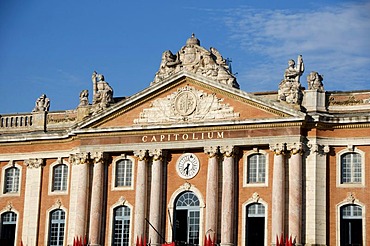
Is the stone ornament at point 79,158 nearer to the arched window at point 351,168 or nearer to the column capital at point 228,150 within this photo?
the column capital at point 228,150

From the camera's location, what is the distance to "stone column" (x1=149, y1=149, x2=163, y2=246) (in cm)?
4922

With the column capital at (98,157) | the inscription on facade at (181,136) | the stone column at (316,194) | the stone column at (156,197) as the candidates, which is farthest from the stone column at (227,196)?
the column capital at (98,157)

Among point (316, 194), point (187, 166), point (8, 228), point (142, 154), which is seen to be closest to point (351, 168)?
point (316, 194)

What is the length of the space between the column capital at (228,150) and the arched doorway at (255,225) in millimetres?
2955

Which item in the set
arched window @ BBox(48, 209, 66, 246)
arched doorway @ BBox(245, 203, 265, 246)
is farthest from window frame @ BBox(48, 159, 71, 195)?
Answer: arched doorway @ BBox(245, 203, 265, 246)

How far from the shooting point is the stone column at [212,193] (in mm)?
47906

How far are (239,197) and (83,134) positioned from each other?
10262 millimetres

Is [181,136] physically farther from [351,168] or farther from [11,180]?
[11,180]

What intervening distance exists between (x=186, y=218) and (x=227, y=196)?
123 inches

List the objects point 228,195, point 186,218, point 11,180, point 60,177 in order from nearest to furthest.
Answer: point 228,195 < point 186,218 < point 60,177 < point 11,180

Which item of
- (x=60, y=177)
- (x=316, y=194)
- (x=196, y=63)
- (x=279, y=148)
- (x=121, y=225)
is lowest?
(x=121, y=225)

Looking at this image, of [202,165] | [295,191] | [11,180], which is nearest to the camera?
[295,191]

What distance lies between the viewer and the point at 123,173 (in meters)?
51.5

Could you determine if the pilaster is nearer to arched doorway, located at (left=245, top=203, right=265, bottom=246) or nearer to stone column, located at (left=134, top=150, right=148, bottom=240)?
arched doorway, located at (left=245, top=203, right=265, bottom=246)
